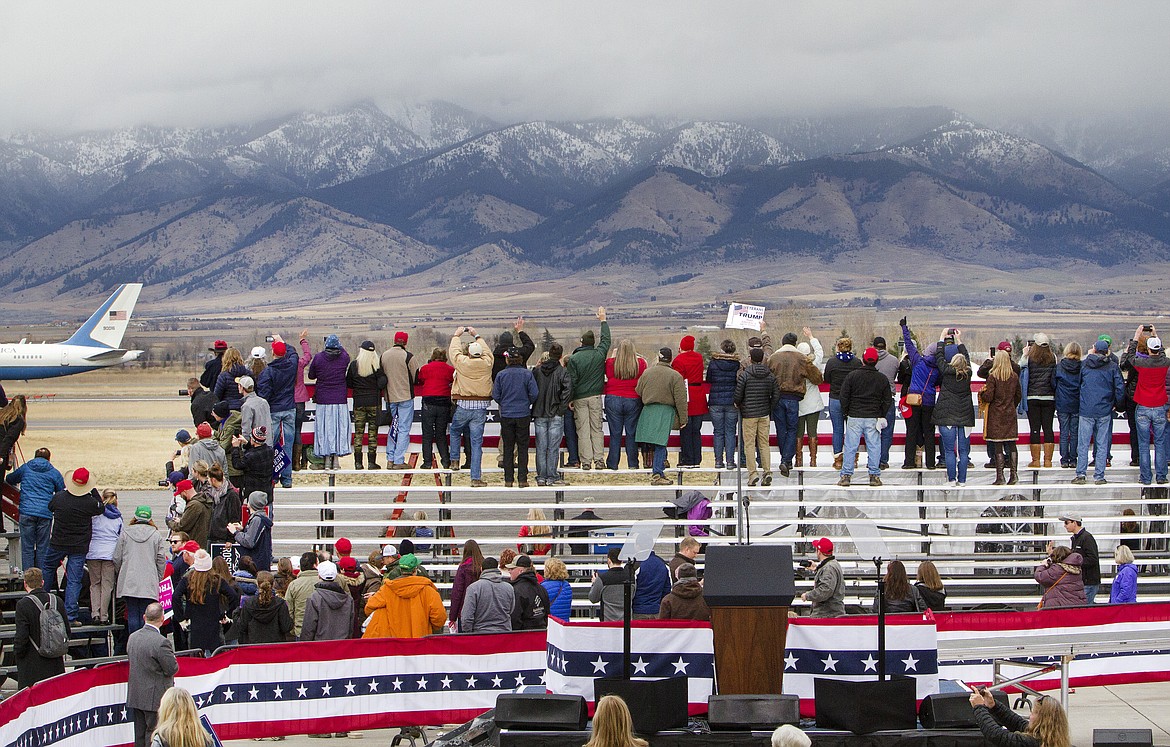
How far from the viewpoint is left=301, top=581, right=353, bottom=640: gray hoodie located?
42.7 ft

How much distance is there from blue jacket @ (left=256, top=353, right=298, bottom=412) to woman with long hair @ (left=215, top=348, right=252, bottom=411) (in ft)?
1.36

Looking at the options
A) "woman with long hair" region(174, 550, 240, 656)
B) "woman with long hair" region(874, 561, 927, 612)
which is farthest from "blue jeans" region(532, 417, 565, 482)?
"woman with long hair" region(874, 561, 927, 612)

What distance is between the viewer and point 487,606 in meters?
13.1

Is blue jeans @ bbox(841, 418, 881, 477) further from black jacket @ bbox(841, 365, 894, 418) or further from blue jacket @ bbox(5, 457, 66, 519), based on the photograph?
blue jacket @ bbox(5, 457, 66, 519)

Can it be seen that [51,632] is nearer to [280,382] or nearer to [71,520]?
[71,520]

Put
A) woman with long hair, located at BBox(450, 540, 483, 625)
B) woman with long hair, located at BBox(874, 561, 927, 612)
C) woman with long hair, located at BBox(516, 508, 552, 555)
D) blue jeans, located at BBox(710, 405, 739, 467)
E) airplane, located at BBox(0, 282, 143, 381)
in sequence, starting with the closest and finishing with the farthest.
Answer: woman with long hair, located at BBox(874, 561, 927, 612) < woman with long hair, located at BBox(450, 540, 483, 625) < blue jeans, located at BBox(710, 405, 739, 467) < woman with long hair, located at BBox(516, 508, 552, 555) < airplane, located at BBox(0, 282, 143, 381)

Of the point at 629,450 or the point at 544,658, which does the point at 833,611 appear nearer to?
the point at 544,658

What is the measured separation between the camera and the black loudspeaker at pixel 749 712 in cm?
978

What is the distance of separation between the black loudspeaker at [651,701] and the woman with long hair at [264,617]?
4211 millimetres

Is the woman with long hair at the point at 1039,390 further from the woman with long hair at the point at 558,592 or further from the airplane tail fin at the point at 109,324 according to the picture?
the airplane tail fin at the point at 109,324

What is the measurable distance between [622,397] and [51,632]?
850 cm

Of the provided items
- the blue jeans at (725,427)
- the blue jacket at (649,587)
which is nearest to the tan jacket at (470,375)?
the blue jeans at (725,427)

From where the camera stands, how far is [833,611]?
13320 millimetres

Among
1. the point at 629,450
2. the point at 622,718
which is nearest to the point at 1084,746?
the point at 622,718
